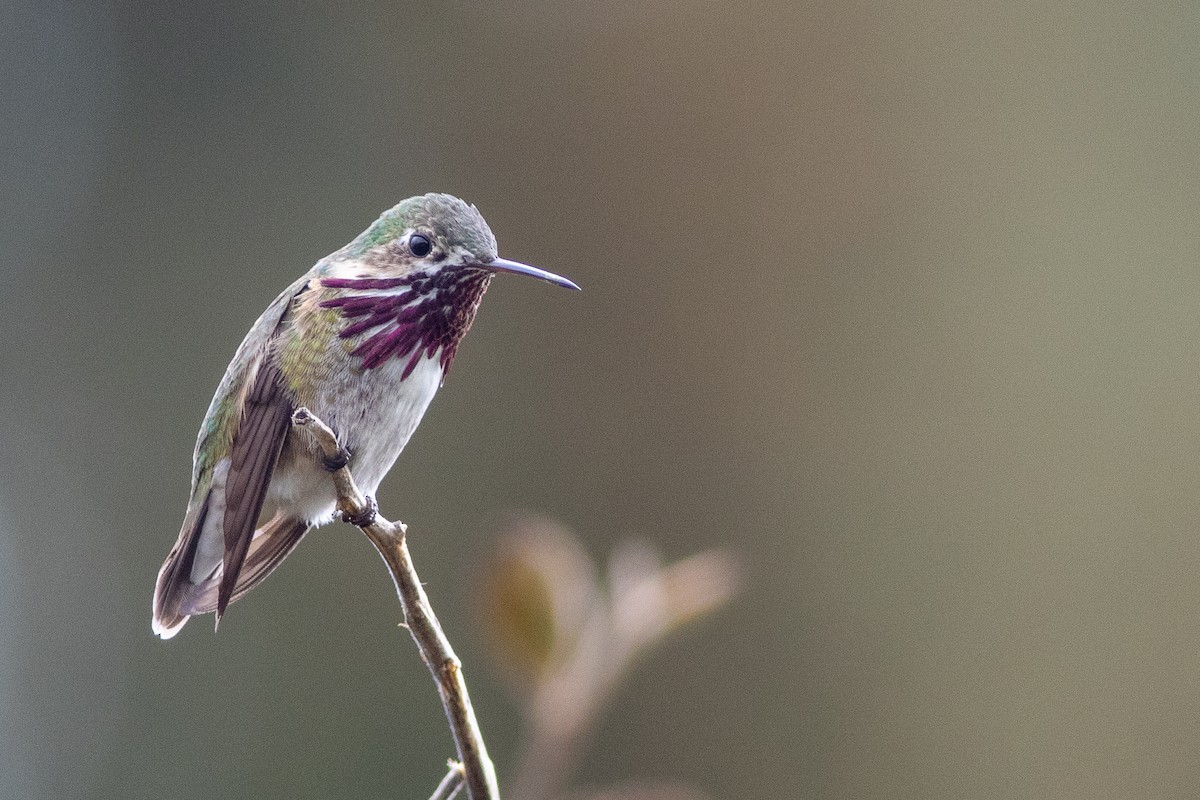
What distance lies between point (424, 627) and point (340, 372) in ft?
2.96

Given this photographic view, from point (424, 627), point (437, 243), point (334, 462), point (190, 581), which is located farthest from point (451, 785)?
point (437, 243)

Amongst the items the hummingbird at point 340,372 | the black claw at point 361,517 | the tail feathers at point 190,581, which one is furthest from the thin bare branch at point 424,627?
the tail feathers at point 190,581

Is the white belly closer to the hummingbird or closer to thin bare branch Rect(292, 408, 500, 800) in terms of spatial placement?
the hummingbird

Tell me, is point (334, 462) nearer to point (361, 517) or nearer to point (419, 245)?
point (361, 517)

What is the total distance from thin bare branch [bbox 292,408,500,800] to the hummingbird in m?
0.38

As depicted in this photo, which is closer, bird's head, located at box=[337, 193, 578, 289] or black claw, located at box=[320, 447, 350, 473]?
black claw, located at box=[320, 447, 350, 473]

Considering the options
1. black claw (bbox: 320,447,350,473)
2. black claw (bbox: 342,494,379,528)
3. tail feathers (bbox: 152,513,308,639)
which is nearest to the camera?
black claw (bbox: 342,494,379,528)

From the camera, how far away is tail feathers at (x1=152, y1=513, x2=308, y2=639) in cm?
203

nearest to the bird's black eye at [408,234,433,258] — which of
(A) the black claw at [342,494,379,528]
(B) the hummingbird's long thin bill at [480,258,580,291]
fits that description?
(B) the hummingbird's long thin bill at [480,258,580,291]

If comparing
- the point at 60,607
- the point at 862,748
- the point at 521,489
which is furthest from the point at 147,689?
the point at 862,748

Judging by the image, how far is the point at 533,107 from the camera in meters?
7.65

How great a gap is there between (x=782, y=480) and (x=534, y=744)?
5.60 m

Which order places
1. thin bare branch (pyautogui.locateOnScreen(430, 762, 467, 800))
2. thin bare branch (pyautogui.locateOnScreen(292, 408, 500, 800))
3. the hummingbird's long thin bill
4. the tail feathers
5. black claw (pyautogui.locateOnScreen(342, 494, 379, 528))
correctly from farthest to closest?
1. the tail feathers
2. the hummingbird's long thin bill
3. black claw (pyautogui.locateOnScreen(342, 494, 379, 528))
4. thin bare branch (pyautogui.locateOnScreen(430, 762, 467, 800))
5. thin bare branch (pyautogui.locateOnScreen(292, 408, 500, 800))

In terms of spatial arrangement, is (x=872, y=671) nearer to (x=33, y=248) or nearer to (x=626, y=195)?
(x=626, y=195)
